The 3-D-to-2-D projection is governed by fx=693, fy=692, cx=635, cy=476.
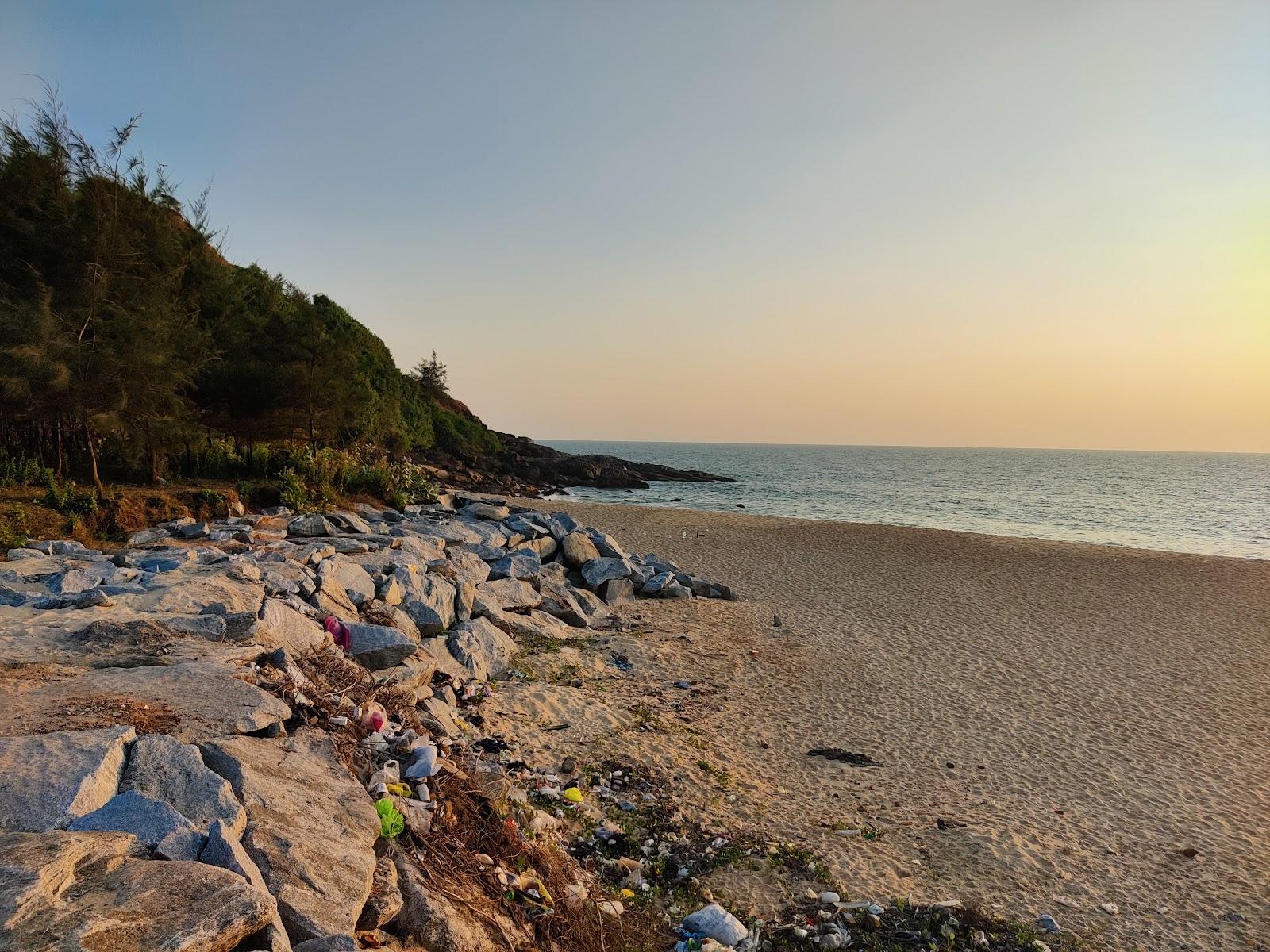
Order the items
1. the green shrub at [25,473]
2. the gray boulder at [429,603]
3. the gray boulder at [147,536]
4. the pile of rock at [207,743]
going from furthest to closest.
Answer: the green shrub at [25,473] < the gray boulder at [147,536] < the gray boulder at [429,603] < the pile of rock at [207,743]

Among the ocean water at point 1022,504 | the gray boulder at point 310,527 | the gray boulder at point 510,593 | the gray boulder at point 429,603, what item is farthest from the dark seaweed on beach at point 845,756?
the ocean water at point 1022,504

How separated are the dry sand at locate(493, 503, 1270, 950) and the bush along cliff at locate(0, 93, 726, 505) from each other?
896 cm

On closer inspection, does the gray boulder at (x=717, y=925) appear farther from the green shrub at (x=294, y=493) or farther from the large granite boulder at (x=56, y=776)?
the green shrub at (x=294, y=493)

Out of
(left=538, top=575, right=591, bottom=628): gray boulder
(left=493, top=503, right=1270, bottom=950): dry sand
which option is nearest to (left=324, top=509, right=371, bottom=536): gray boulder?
(left=538, top=575, right=591, bottom=628): gray boulder

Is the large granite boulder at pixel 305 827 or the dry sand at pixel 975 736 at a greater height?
the large granite boulder at pixel 305 827

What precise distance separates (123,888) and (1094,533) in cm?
4021

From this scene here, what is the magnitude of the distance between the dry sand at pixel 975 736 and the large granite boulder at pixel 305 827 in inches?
113

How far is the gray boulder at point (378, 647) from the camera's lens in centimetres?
697

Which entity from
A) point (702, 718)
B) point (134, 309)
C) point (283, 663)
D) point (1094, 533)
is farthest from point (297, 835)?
point (1094, 533)

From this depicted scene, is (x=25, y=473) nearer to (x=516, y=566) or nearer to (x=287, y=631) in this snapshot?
(x=516, y=566)

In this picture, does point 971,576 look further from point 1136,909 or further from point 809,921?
point 809,921

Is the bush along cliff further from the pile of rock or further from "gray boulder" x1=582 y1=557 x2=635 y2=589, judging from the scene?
"gray boulder" x1=582 y1=557 x2=635 y2=589

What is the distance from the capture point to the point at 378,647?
23.2ft

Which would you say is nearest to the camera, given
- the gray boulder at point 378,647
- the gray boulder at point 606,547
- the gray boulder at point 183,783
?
the gray boulder at point 183,783
